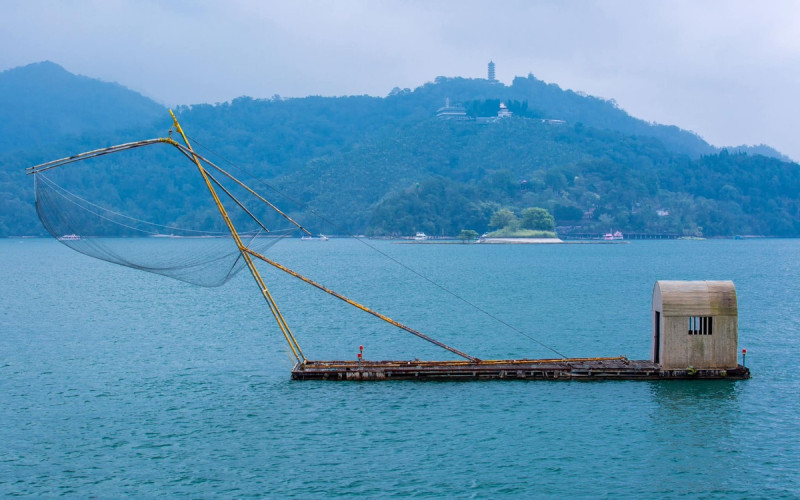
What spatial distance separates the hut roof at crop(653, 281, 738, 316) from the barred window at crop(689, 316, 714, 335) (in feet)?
0.91

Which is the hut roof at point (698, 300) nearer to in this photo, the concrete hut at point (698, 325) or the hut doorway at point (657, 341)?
the concrete hut at point (698, 325)

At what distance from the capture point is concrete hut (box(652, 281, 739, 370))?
111 ft

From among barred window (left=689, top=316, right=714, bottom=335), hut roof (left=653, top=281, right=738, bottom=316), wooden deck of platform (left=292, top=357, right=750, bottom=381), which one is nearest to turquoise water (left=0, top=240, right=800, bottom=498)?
wooden deck of platform (left=292, top=357, right=750, bottom=381)

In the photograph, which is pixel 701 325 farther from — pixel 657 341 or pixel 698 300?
pixel 657 341

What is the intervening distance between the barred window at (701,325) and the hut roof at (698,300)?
0.28 meters

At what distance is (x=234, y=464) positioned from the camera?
85.9 feet

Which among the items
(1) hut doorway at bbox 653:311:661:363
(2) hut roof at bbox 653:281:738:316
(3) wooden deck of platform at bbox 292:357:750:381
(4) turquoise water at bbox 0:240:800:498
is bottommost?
(4) turquoise water at bbox 0:240:800:498

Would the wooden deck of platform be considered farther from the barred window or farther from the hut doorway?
the barred window

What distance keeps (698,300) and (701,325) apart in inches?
39.6

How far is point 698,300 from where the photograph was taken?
34.0 meters

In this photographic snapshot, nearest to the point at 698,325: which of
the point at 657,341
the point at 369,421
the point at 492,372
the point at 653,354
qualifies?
the point at 657,341

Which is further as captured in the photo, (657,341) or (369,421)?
(657,341)

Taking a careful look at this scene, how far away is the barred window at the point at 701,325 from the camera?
33.9 meters

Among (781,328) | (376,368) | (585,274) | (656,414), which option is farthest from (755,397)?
(585,274)
